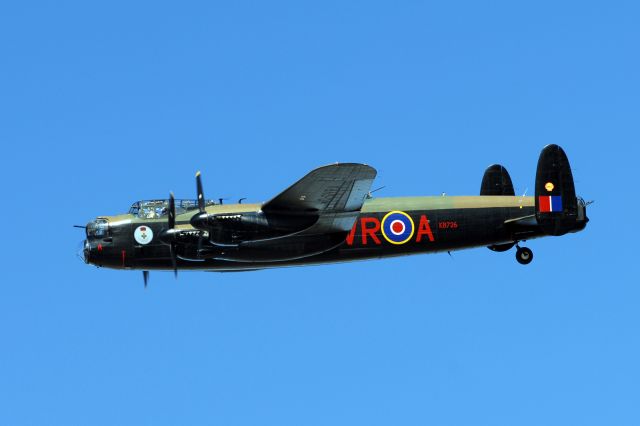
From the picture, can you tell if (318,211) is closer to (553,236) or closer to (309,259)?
(309,259)

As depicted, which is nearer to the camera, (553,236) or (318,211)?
(318,211)

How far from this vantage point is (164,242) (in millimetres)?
39750

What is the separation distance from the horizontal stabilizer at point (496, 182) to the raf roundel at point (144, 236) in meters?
13.4

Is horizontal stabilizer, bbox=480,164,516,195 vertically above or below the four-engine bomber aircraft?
above

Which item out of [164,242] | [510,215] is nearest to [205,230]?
[164,242]

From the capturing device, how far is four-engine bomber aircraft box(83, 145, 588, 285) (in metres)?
39.1

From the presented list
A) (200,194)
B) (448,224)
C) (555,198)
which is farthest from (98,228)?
(555,198)

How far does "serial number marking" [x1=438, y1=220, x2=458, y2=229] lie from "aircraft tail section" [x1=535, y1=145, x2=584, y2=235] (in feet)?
9.69

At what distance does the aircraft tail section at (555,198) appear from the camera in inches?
1687

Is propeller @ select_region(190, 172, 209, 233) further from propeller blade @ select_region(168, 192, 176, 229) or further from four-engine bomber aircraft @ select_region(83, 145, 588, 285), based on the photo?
propeller blade @ select_region(168, 192, 176, 229)

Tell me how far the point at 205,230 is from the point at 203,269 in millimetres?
3149

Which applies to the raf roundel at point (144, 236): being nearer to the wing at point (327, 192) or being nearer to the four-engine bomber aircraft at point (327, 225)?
the four-engine bomber aircraft at point (327, 225)

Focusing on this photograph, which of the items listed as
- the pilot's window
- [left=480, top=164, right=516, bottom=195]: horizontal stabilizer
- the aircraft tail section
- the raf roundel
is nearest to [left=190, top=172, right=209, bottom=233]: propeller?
the raf roundel

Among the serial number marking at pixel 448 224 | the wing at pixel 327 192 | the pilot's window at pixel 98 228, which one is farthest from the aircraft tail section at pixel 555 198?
the pilot's window at pixel 98 228
